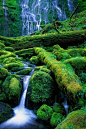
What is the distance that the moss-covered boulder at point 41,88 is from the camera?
4.93m

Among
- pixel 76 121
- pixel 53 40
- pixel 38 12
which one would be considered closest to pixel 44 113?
pixel 76 121

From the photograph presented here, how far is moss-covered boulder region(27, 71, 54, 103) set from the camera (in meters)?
4.93

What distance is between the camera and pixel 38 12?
30531 mm

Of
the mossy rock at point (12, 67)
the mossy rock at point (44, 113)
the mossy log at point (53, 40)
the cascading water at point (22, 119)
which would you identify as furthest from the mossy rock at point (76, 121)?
the mossy log at point (53, 40)

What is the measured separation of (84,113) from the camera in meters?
3.12

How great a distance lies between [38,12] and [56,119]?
3086 centimetres

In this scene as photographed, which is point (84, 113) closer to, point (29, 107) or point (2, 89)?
point (29, 107)

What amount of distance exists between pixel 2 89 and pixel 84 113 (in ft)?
12.2

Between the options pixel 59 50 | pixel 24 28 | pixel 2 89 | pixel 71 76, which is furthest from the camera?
pixel 24 28

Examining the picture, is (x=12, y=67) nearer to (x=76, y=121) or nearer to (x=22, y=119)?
(x=22, y=119)

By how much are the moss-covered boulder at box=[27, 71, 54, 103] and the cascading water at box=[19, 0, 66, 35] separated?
23711 millimetres

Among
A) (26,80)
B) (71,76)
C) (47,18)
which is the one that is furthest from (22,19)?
(71,76)

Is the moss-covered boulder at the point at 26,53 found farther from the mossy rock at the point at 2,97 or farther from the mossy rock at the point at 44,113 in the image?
the mossy rock at the point at 44,113

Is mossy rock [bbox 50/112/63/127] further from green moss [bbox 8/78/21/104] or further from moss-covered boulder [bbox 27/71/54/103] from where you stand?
green moss [bbox 8/78/21/104]
